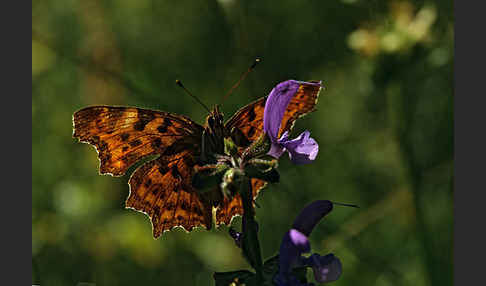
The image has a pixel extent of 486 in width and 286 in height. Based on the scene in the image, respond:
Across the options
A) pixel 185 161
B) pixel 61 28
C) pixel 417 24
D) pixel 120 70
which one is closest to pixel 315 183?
pixel 417 24

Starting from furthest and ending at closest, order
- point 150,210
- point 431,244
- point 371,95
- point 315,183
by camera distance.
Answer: point 371,95 < point 315,183 < point 431,244 < point 150,210

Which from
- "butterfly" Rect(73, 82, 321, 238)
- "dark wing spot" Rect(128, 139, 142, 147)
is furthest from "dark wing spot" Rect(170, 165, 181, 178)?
"dark wing spot" Rect(128, 139, 142, 147)

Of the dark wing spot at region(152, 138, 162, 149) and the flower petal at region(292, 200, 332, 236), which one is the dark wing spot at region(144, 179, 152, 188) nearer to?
the dark wing spot at region(152, 138, 162, 149)

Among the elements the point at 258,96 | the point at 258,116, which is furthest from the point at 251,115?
the point at 258,96

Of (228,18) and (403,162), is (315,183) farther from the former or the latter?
(228,18)

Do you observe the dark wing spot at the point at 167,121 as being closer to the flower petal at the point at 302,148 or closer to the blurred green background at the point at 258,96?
the flower petal at the point at 302,148

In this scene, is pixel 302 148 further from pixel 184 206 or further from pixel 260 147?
pixel 184 206

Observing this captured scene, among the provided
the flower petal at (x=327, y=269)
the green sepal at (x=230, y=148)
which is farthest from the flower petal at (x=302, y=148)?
the flower petal at (x=327, y=269)
